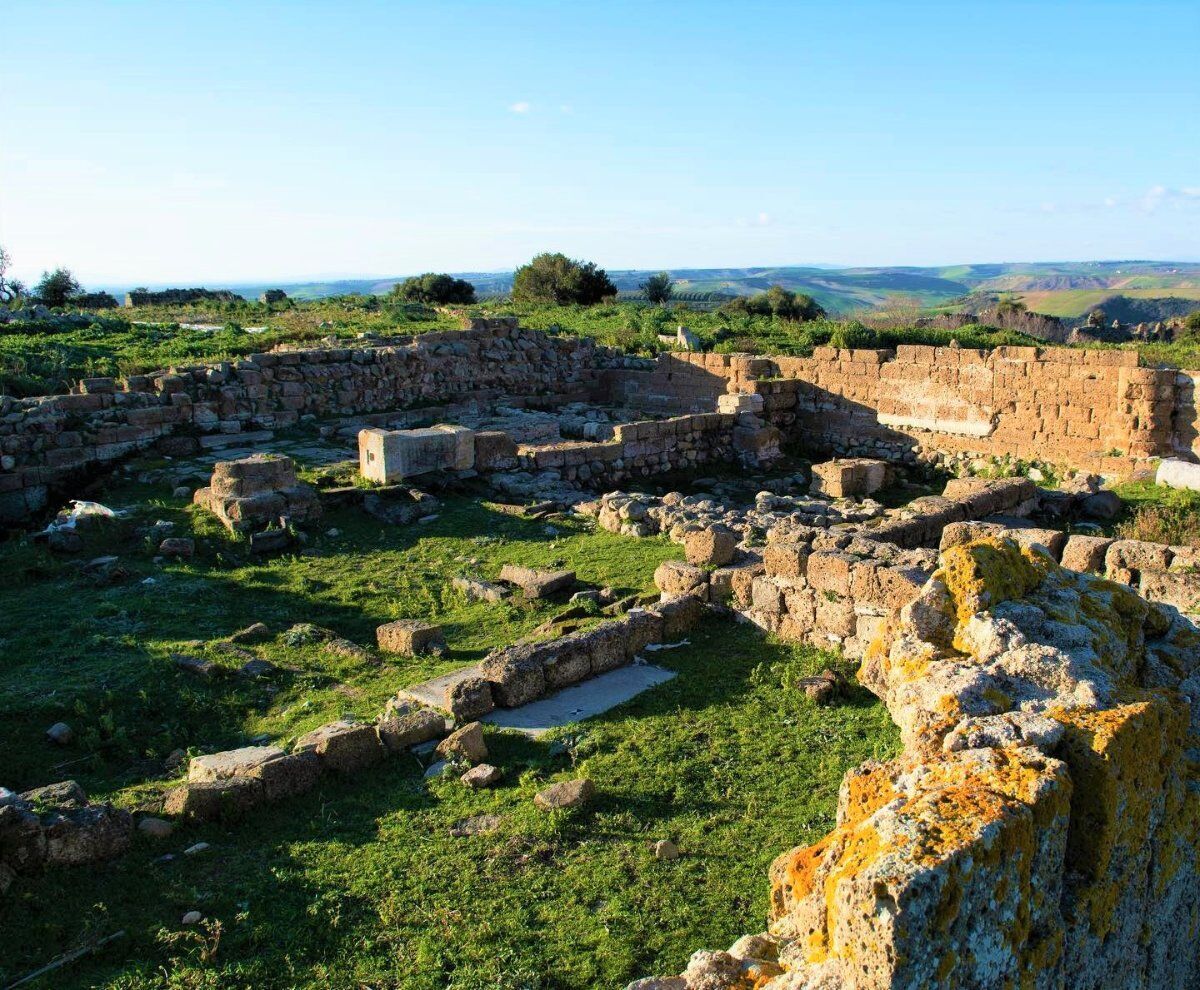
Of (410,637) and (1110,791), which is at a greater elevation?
(1110,791)

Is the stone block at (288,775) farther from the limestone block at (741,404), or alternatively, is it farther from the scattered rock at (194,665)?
the limestone block at (741,404)

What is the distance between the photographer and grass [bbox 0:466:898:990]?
17.1 feet

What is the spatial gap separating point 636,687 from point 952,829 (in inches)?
208

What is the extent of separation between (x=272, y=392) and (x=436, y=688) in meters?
13.0

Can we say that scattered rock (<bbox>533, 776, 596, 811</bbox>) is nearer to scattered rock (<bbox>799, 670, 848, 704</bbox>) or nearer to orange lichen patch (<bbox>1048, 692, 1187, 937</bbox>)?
scattered rock (<bbox>799, 670, 848, 704</bbox>)

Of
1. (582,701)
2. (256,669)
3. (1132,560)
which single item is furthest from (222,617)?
(1132,560)

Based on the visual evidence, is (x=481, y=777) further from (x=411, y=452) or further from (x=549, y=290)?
(x=549, y=290)

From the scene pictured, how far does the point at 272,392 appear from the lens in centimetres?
1989

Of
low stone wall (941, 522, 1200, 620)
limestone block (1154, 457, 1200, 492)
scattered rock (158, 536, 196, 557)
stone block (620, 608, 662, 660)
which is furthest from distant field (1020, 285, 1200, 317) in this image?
stone block (620, 608, 662, 660)

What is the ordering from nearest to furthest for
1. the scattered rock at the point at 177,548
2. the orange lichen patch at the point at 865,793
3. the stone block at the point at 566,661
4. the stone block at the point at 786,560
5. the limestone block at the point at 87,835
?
the orange lichen patch at the point at 865,793 → the limestone block at the point at 87,835 → the stone block at the point at 566,661 → the stone block at the point at 786,560 → the scattered rock at the point at 177,548

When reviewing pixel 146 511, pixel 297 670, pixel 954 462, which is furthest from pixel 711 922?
pixel 954 462

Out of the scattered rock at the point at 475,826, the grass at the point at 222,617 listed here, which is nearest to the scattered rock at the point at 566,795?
the scattered rock at the point at 475,826

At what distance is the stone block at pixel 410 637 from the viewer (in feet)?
31.4

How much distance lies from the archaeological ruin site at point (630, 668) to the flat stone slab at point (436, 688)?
0.05 metres
